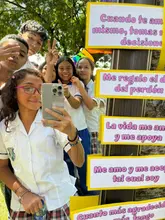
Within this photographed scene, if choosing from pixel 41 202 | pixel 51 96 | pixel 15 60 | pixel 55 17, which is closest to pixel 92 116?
pixel 15 60

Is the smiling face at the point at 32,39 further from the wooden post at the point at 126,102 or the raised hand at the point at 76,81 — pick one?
the wooden post at the point at 126,102

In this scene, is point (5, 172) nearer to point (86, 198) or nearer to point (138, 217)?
point (86, 198)

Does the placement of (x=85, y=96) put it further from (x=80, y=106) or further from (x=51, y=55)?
(x=51, y=55)

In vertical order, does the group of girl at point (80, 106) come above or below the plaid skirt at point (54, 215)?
above

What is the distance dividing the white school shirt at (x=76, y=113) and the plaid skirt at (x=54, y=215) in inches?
60.6

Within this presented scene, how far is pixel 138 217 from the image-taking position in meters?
1.51

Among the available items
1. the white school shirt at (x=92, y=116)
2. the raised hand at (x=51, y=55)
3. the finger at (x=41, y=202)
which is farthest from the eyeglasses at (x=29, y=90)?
the white school shirt at (x=92, y=116)

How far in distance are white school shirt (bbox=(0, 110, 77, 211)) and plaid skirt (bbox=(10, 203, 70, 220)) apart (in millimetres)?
25

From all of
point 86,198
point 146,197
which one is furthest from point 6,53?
point 146,197

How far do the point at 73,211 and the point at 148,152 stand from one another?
16.9 inches

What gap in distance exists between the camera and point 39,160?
170 centimetres

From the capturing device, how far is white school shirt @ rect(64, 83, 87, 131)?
326cm

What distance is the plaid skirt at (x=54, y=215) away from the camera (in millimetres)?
1719

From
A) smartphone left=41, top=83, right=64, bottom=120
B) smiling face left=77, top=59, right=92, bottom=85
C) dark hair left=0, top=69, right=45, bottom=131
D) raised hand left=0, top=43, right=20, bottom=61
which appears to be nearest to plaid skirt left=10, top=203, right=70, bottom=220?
dark hair left=0, top=69, right=45, bottom=131
